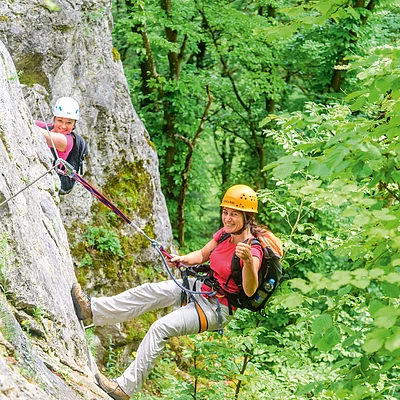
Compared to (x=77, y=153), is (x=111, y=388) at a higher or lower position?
lower

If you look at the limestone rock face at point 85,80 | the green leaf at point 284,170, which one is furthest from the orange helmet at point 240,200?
the limestone rock face at point 85,80

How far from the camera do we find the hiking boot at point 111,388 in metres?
5.12

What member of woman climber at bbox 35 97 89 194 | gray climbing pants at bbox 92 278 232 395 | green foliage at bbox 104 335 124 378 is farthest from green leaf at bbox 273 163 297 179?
green foliage at bbox 104 335 124 378

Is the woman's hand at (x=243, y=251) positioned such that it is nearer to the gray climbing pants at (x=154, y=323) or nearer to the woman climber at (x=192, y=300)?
the woman climber at (x=192, y=300)

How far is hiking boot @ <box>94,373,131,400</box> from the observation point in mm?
5119

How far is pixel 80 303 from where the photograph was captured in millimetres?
5688

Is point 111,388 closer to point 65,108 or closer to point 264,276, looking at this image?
point 264,276

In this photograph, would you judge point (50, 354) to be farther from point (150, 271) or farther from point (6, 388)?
point (150, 271)

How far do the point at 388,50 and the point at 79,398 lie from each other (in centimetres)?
297

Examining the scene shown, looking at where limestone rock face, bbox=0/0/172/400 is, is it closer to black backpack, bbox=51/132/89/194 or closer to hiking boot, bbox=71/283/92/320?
hiking boot, bbox=71/283/92/320

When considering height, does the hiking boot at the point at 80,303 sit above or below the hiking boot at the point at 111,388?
above

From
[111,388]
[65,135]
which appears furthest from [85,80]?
[111,388]

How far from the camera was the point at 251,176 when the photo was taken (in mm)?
16500

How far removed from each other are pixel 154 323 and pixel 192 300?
50cm
